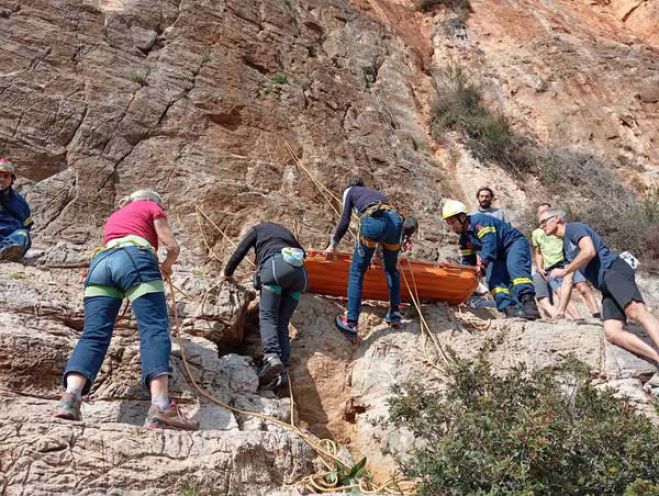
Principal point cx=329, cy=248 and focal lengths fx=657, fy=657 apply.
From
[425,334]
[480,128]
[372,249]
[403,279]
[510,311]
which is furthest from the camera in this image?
[480,128]

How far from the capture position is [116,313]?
4.37 meters

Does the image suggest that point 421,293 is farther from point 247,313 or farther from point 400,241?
point 247,313

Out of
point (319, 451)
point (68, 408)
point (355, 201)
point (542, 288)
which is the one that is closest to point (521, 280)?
point (542, 288)

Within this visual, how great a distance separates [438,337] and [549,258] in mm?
2004

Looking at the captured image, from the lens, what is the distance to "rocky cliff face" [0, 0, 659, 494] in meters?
4.32

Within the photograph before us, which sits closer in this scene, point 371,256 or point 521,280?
point 371,256

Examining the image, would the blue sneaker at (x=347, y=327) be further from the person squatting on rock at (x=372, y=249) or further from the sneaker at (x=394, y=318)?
the sneaker at (x=394, y=318)

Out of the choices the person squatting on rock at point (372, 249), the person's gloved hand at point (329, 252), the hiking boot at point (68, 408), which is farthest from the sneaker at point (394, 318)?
the hiking boot at point (68, 408)

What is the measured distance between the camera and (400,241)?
6477mm

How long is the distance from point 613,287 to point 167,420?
387 centimetres

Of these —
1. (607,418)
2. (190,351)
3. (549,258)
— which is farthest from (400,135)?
(607,418)

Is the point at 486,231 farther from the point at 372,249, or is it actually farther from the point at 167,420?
the point at 167,420

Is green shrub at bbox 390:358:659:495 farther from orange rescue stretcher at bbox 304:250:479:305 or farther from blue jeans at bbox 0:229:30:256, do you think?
blue jeans at bbox 0:229:30:256

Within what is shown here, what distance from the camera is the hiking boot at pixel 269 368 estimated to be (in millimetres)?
5371
